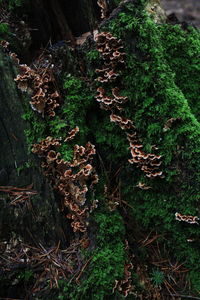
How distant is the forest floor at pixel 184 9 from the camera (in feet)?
49.9

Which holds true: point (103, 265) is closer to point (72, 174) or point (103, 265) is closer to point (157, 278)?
point (157, 278)

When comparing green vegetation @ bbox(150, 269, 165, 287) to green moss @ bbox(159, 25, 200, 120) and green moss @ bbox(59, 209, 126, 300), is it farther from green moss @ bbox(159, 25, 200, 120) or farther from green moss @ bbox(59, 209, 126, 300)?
green moss @ bbox(159, 25, 200, 120)

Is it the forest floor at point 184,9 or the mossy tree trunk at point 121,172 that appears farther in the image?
the forest floor at point 184,9

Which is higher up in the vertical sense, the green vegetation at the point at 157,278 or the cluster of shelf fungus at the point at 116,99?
the cluster of shelf fungus at the point at 116,99

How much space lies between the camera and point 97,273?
3.89 m

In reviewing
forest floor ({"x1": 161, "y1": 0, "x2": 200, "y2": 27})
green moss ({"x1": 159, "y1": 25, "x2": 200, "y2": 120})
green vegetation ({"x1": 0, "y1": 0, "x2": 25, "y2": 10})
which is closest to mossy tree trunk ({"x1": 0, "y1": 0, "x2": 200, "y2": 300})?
green moss ({"x1": 159, "y1": 25, "x2": 200, "y2": 120})

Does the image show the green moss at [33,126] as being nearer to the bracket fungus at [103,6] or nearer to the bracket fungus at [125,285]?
the bracket fungus at [103,6]

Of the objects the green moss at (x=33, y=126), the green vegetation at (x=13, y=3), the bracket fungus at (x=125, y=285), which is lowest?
the bracket fungus at (x=125, y=285)

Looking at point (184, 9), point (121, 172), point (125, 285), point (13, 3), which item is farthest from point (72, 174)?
point (184, 9)

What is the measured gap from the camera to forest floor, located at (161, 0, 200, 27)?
15205 mm

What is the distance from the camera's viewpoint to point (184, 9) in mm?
16641

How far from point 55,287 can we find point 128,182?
173 centimetres

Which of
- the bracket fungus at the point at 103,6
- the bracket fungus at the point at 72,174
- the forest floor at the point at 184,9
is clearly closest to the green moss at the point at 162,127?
the bracket fungus at the point at 103,6

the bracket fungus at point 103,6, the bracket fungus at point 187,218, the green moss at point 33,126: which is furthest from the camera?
the bracket fungus at point 103,6
